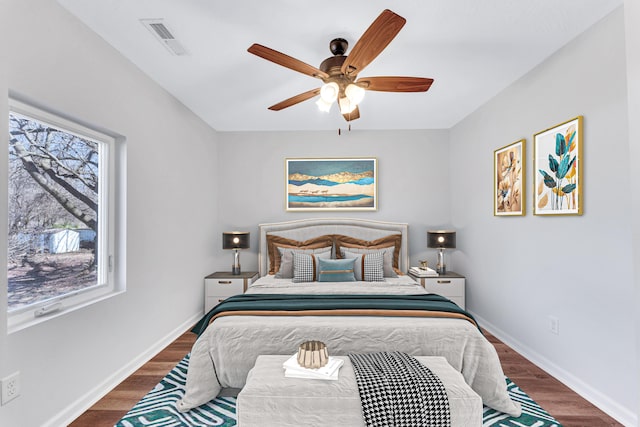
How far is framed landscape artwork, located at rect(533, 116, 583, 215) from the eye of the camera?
2453mm

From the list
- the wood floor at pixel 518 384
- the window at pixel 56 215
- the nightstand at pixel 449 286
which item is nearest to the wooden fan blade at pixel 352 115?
the window at pixel 56 215

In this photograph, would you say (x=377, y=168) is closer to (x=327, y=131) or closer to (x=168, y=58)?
(x=327, y=131)

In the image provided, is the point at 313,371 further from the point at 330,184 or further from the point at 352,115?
the point at 330,184

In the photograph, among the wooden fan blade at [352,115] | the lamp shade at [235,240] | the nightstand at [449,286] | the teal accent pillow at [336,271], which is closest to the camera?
the wooden fan blade at [352,115]

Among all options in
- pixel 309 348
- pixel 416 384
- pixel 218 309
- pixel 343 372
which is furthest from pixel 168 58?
pixel 416 384

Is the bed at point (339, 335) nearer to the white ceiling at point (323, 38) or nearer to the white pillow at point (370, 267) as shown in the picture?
the white pillow at point (370, 267)

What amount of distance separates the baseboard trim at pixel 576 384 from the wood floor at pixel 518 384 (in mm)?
39

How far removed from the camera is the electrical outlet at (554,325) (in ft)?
8.79

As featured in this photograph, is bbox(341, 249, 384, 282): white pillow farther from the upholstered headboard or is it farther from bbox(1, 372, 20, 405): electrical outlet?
bbox(1, 372, 20, 405): electrical outlet

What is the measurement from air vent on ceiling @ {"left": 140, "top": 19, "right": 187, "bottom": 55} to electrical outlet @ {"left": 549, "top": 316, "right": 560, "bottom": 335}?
139 inches

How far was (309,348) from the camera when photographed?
1.93 m

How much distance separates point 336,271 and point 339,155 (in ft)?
5.95

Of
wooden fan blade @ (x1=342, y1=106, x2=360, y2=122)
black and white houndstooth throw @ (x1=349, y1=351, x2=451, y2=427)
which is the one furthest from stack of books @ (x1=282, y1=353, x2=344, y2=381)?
wooden fan blade @ (x1=342, y1=106, x2=360, y2=122)

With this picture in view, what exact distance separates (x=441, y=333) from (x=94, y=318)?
2.40 metres
